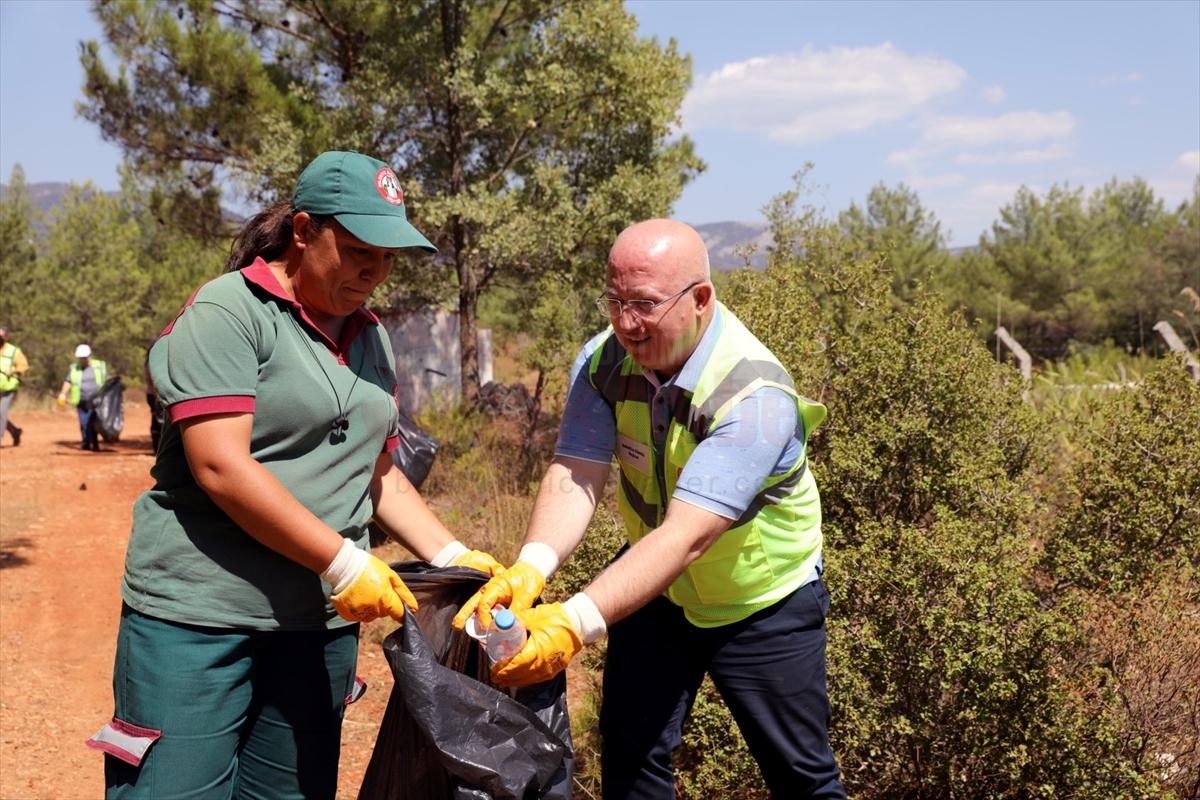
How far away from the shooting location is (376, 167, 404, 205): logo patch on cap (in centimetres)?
210

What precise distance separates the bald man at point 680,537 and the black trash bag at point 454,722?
0.11m

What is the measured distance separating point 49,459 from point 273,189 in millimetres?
5387

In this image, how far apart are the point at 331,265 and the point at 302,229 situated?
101 mm

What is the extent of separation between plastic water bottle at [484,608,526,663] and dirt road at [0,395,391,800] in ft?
7.66

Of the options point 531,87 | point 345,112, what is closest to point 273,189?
point 345,112

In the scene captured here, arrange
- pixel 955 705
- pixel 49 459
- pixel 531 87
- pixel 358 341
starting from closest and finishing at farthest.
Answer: pixel 358 341, pixel 955 705, pixel 531 87, pixel 49 459

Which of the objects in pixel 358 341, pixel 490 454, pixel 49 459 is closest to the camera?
pixel 358 341

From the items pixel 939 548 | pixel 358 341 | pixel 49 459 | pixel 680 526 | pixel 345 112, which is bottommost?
pixel 49 459

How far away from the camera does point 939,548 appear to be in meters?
3.07

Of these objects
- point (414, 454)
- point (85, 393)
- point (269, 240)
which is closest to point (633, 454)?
point (269, 240)

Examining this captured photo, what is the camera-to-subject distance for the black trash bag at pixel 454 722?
2.02m

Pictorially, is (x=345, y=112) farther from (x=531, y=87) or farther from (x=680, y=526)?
(x=680, y=526)

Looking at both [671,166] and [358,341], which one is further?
[671,166]

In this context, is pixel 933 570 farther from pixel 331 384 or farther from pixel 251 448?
pixel 251 448
